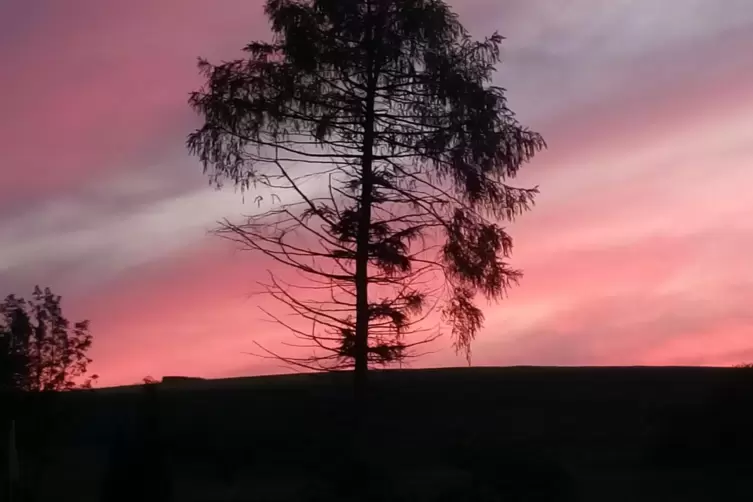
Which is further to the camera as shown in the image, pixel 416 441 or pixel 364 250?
pixel 416 441

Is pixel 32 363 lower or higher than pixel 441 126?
lower

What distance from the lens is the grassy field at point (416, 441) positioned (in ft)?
67.5

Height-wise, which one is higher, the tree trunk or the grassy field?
the tree trunk

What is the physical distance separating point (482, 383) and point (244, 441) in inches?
420

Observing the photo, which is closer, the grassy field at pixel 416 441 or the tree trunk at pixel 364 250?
the grassy field at pixel 416 441

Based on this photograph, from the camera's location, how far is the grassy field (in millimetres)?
20562

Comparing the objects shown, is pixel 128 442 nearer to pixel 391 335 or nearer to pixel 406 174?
pixel 391 335

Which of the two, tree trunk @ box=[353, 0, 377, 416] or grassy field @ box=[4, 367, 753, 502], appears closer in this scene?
grassy field @ box=[4, 367, 753, 502]

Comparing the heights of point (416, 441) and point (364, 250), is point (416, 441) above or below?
below

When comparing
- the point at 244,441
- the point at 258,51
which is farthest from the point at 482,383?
the point at 258,51

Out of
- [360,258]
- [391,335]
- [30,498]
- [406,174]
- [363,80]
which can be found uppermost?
[363,80]

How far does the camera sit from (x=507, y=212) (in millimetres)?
22703

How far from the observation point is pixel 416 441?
27.9m

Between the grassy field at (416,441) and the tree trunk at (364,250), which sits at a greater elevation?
the tree trunk at (364,250)
